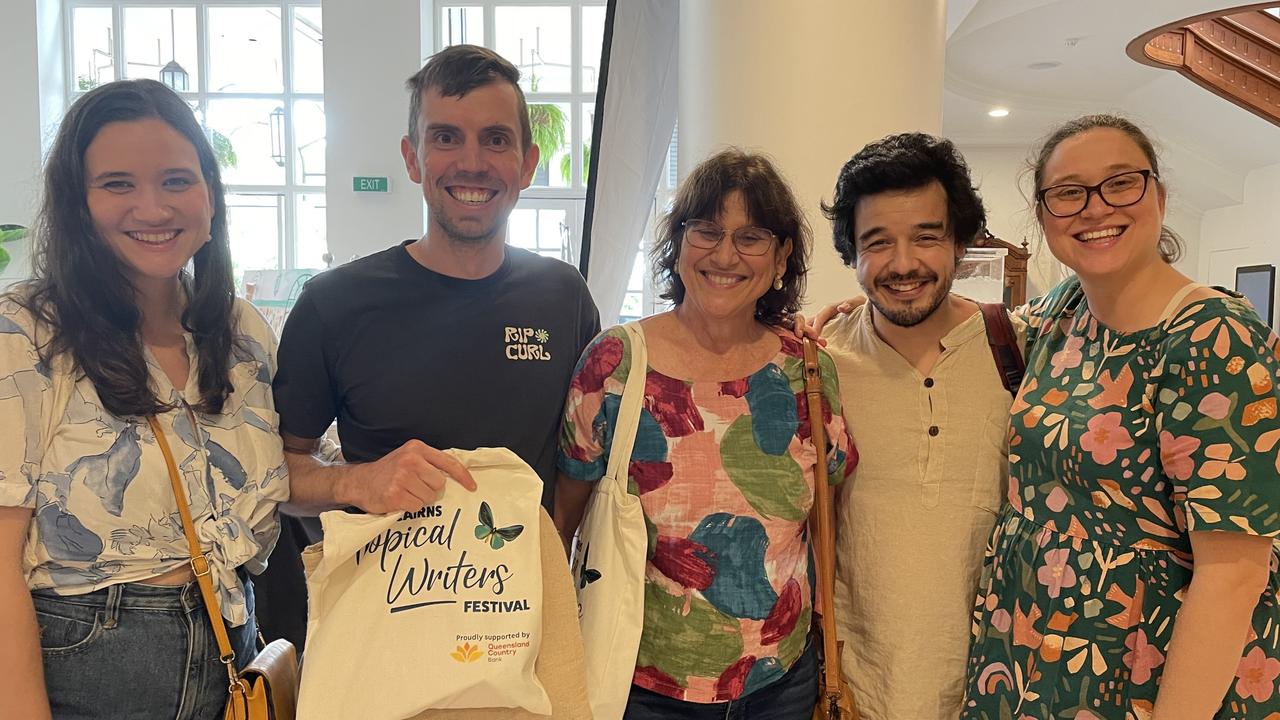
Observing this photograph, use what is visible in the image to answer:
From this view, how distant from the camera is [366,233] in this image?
8.16 metres

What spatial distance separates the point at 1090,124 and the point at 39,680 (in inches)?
79.4

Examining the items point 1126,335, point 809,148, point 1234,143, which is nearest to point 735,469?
point 1126,335

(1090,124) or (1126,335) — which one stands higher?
(1090,124)

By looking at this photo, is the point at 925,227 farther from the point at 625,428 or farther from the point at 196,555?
the point at 196,555

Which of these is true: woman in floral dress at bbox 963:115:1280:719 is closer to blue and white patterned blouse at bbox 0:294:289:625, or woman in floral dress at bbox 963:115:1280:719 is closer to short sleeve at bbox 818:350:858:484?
short sleeve at bbox 818:350:858:484

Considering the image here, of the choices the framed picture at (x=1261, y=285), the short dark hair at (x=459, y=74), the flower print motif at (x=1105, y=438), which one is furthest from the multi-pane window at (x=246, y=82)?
the framed picture at (x=1261, y=285)

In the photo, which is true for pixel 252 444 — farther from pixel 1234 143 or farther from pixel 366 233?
pixel 1234 143

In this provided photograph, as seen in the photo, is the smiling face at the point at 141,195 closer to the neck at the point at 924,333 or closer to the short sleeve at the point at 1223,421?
the neck at the point at 924,333

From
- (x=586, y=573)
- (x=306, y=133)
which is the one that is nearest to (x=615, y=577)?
(x=586, y=573)

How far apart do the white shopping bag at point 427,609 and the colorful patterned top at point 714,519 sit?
0.28 meters

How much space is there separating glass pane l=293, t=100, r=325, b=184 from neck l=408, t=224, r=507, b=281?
843cm

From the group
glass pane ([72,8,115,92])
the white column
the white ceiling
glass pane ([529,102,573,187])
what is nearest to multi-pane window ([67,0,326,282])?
glass pane ([72,8,115,92])

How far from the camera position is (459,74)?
5.35 ft

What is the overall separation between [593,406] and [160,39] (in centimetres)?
1013
